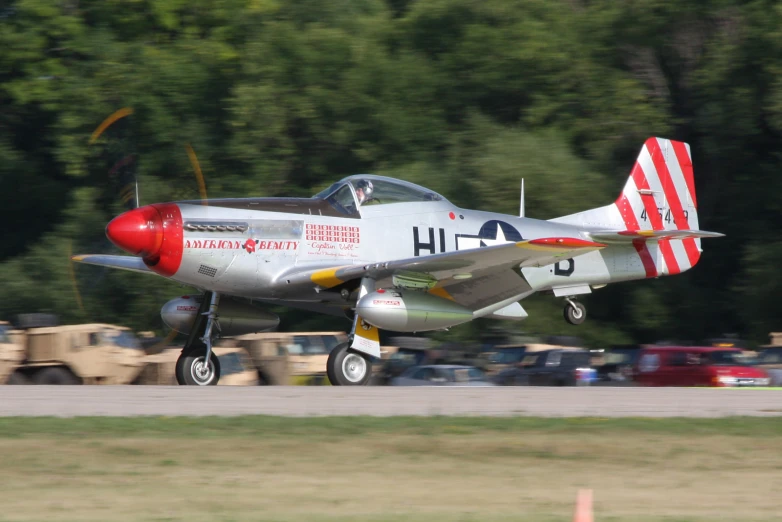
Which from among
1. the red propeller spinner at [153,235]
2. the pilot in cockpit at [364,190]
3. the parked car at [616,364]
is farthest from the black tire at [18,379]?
the parked car at [616,364]

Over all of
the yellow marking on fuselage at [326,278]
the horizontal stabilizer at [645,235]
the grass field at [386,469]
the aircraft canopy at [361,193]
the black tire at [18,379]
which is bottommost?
the grass field at [386,469]

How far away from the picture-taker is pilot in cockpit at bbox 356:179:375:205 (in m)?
15.0

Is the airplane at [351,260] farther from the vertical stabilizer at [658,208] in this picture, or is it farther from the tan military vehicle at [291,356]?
the tan military vehicle at [291,356]

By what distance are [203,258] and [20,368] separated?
7.94 metres

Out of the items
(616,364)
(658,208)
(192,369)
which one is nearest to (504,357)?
(616,364)

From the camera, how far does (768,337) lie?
26.1 m

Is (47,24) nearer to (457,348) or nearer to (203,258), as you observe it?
(457,348)

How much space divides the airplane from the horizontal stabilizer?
29 mm

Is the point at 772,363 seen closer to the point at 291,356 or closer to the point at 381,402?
the point at 291,356

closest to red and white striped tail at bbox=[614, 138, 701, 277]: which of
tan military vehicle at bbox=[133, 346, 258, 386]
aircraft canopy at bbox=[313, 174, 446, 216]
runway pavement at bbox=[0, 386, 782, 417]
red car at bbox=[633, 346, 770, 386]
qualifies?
red car at bbox=[633, 346, 770, 386]

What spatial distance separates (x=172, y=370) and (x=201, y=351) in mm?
6107

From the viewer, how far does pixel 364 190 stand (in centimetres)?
1502

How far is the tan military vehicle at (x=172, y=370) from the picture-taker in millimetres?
20875

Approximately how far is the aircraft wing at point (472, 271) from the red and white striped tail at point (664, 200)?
314cm
